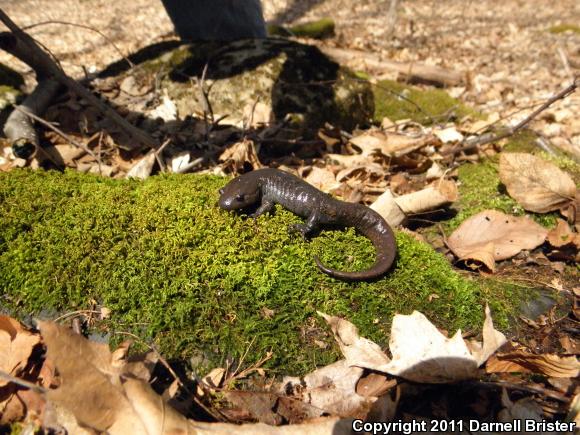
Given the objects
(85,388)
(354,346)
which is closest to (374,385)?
(354,346)

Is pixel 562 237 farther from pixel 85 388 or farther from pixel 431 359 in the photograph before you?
pixel 85 388

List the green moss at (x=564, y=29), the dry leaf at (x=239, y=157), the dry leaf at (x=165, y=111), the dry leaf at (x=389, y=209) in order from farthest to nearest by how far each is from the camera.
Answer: the green moss at (x=564, y=29) → the dry leaf at (x=165, y=111) → the dry leaf at (x=239, y=157) → the dry leaf at (x=389, y=209)

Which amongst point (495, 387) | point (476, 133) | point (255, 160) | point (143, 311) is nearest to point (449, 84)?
point (476, 133)

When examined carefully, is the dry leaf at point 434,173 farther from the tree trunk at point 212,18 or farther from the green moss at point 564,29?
the green moss at point 564,29

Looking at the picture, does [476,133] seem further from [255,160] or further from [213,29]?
[213,29]

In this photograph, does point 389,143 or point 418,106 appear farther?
point 418,106

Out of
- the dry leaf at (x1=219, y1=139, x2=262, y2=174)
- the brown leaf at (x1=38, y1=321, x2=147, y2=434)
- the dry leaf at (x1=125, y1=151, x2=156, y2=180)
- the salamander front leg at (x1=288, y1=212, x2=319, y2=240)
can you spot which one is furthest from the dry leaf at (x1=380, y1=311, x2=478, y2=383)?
the dry leaf at (x1=125, y1=151, x2=156, y2=180)

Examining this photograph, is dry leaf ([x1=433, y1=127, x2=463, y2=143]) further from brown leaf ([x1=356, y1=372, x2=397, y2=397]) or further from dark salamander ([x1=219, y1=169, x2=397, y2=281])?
brown leaf ([x1=356, y1=372, x2=397, y2=397])

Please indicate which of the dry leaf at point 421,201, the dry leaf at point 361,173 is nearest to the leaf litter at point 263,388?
the dry leaf at point 421,201
